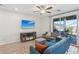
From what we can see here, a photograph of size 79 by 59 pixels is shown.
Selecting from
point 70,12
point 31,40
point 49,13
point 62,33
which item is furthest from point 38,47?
point 70,12

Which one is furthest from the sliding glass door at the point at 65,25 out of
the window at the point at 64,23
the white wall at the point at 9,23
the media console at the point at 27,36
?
the media console at the point at 27,36

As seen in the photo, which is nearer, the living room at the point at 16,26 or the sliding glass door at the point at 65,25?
the living room at the point at 16,26

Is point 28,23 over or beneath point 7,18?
beneath

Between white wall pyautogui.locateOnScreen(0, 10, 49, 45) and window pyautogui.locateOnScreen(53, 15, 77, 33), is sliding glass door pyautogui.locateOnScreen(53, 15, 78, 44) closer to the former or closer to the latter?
window pyautogui.locateOnScreen(53, 15, 77, 33)

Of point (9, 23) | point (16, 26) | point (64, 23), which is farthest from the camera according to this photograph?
point (64, 23)

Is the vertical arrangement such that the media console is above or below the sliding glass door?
below

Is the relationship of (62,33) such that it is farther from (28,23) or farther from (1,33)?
(1,33)

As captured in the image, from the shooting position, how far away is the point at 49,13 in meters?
3.47

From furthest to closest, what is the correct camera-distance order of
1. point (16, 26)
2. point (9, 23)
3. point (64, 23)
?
point (64, 23) < point (16, 26) < point (9, 23)

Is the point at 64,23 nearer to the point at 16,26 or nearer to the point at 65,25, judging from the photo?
the point at 65,25

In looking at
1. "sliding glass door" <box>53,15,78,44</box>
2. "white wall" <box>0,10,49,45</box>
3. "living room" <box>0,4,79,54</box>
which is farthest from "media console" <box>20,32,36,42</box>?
"sliding glass door" <box>53,15,78,44</box>

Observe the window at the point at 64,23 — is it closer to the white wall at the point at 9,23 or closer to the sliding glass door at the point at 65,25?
the sliding glass door at the point at 65,25

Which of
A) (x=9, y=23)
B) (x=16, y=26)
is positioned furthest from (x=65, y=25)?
(x=9, y=23)
